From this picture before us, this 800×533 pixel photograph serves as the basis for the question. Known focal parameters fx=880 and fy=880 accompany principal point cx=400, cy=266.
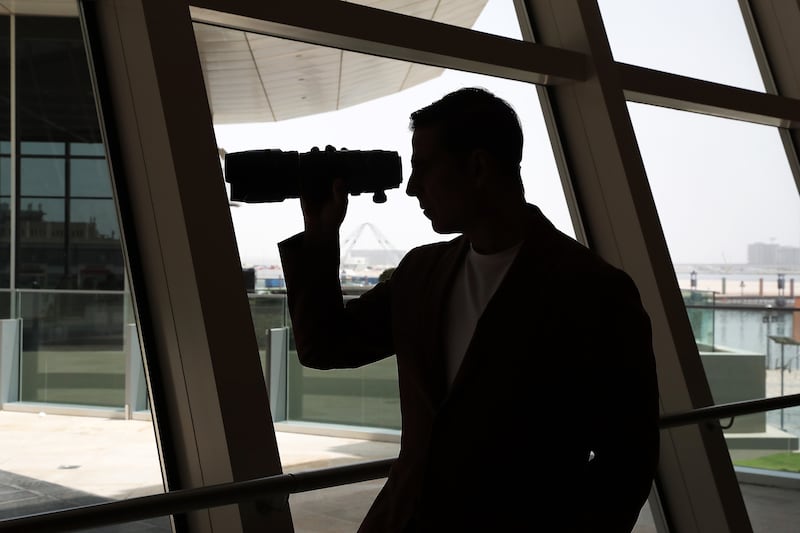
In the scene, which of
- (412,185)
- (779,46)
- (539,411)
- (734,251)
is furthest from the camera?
(779,46)

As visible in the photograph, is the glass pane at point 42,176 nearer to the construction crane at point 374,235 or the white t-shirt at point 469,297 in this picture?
the construction crane at point 374,235

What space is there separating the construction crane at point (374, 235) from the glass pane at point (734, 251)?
58.6 inches

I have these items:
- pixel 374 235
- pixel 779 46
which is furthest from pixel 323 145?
pixel 779 46

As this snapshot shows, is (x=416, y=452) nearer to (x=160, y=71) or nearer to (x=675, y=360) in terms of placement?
(x=160, y=71)

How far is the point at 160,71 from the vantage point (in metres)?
2.15

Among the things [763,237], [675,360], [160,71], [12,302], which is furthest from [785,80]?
[12,302]

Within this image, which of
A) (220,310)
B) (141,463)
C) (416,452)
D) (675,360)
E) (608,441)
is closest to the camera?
(608,441)

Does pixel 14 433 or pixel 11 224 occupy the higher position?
pixel 11 224

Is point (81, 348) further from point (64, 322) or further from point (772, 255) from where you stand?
point (772, 255)

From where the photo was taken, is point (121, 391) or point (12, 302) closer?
point (12, 302)

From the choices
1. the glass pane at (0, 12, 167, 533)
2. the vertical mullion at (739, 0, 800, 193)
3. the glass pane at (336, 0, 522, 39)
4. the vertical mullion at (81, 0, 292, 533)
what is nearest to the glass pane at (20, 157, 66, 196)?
the glass pane at (0, 12, 167, 533)

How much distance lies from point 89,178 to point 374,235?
1.01 m

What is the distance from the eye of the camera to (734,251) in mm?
4199

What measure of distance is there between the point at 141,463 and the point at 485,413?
155 centimetres
